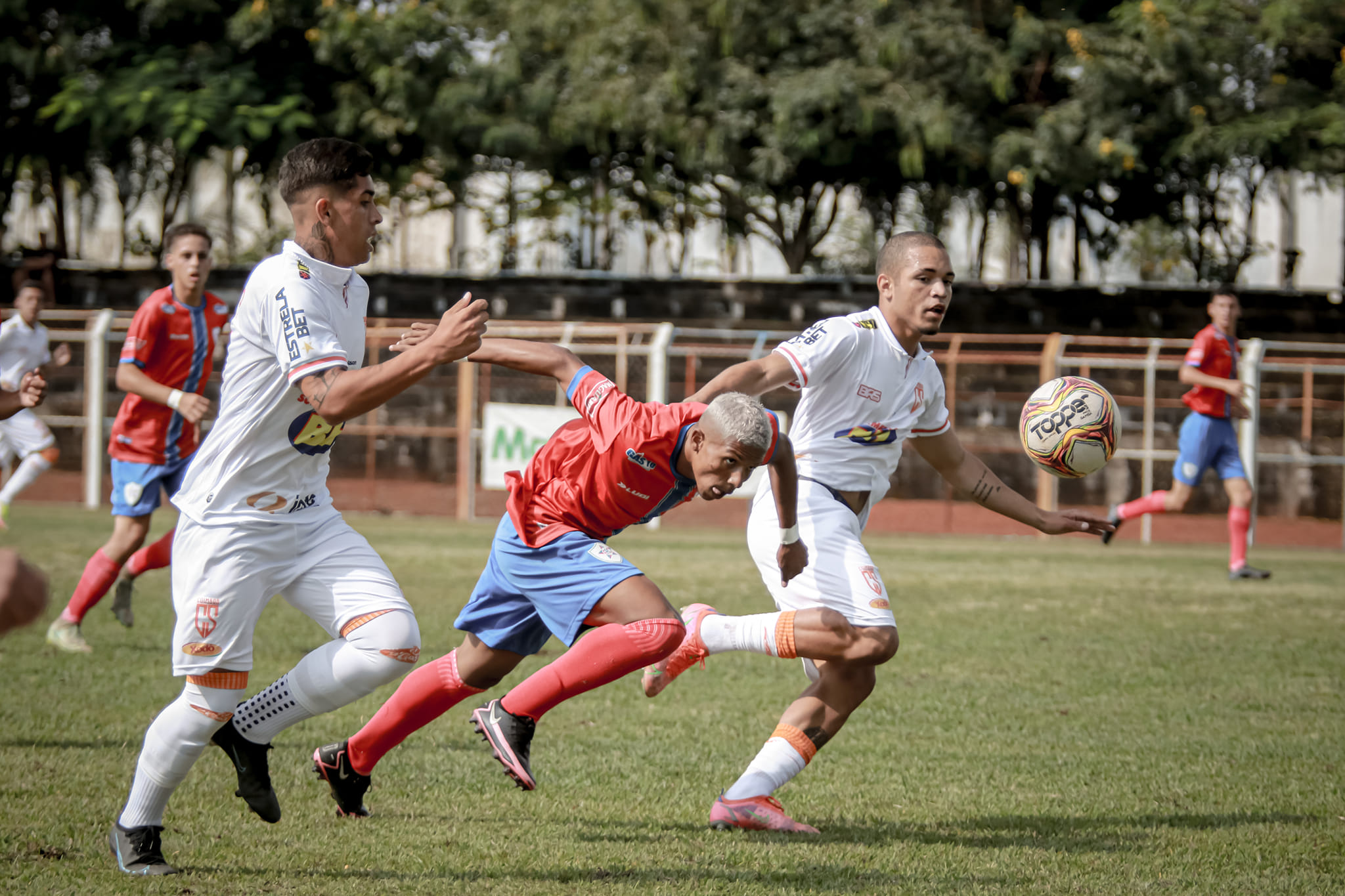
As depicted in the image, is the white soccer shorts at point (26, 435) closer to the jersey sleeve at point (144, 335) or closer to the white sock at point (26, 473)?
the white sock at point (26, 473)

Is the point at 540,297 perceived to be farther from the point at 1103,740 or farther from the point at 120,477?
the point at 1103,740

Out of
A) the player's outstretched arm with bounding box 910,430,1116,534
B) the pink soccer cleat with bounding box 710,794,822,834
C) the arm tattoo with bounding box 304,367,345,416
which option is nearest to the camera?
the arm tattoo with bounding box 304,367,345,416

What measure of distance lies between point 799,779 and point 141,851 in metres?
2.46

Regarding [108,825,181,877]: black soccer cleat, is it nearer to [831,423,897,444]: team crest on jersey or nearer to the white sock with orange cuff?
the white sock with orange cuff

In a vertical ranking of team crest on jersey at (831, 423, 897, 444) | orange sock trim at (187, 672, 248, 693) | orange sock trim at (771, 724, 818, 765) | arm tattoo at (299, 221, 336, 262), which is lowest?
orange sock trim at (771, 724, 818, 765)

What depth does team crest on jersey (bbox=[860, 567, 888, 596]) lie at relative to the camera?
15.3 feet

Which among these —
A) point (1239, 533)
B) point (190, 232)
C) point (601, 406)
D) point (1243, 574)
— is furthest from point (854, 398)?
point (1243, 574)

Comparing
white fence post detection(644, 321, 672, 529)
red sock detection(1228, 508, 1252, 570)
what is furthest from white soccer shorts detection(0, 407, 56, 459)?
red sock detection(1228, 508, 1252, 570)

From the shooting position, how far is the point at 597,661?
13.8 feet

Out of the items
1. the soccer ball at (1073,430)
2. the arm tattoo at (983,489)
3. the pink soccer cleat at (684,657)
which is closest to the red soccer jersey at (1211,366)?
the soccer ball at (1073,430)

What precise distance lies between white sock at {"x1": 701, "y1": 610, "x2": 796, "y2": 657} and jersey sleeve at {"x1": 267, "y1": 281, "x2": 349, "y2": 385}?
1743 millimetres

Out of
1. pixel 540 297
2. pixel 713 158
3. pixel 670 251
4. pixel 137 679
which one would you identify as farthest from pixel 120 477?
pixel 670 251

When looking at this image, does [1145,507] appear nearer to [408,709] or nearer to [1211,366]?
[1211,366]

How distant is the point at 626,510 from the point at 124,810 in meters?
1.77
